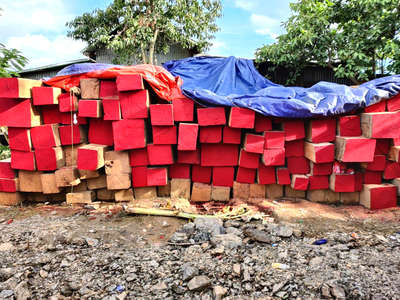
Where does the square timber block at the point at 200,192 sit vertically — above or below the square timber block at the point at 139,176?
below

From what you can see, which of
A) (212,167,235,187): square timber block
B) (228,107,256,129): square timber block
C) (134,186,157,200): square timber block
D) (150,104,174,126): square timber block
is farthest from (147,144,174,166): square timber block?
(228,107,256,129): square timber block

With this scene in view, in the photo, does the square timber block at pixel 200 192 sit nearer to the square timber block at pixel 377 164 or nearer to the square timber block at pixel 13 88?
the square timber block at pixel 377 164

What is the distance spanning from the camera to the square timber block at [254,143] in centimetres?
354

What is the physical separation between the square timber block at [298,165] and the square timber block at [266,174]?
26cm

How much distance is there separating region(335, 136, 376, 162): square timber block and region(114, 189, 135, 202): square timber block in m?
2.95

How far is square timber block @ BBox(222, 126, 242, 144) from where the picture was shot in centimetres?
363

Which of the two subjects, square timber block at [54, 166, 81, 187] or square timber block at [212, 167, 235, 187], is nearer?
square timber block at [54, 166, 81, 187]

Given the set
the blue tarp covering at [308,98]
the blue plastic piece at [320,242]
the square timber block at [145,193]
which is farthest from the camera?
the square timber block at [145,193]

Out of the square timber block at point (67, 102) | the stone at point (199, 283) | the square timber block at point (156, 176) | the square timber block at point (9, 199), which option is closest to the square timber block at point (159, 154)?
the square timber block at point (156, 176)

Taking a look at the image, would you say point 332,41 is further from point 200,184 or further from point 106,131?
point 106,131

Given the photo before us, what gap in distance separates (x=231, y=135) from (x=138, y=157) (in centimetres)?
134

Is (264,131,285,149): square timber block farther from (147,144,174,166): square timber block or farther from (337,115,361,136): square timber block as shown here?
(147,144,174,166): square timber block

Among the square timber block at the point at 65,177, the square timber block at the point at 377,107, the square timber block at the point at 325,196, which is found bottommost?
the square timber block at the point at 325,196

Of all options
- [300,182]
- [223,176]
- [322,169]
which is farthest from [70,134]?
[322,169]
